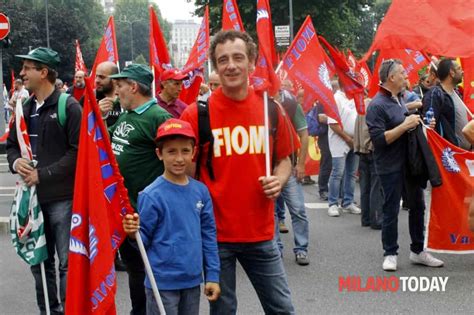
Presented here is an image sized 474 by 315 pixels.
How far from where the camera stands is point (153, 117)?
4520mm

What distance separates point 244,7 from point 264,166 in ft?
89.7

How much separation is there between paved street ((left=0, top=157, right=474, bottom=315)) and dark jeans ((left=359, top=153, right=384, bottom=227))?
16cm

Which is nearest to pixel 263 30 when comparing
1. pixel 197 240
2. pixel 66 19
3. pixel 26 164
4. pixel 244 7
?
pixel 197 240

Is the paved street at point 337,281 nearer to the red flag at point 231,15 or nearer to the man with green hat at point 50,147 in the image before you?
the man with green hat at point 50,147

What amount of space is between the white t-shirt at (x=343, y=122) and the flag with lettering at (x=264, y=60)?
517cm

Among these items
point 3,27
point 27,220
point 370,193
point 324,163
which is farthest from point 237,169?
point 3,27

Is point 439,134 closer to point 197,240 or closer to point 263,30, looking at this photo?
point 263,30

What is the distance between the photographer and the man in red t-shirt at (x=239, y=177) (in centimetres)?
355

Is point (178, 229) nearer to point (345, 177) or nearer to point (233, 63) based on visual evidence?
point (233, 63)

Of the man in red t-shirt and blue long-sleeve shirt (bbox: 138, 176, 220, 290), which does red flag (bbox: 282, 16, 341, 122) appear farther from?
blue long-sleeve shirt (bbox: 138, 176, 220, 290)

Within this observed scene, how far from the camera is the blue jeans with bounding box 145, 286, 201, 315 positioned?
3.47 metres

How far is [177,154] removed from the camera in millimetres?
3498

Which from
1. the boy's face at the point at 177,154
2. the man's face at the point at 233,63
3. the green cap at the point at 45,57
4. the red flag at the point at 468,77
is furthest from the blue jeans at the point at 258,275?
the red flag at the point at 468,77

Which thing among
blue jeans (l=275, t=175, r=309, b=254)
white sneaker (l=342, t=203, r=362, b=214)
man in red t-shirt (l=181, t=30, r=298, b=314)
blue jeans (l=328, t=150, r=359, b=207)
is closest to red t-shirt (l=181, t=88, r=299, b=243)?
man in red t-shirt (l=181, t=30, r=298, b=314)
